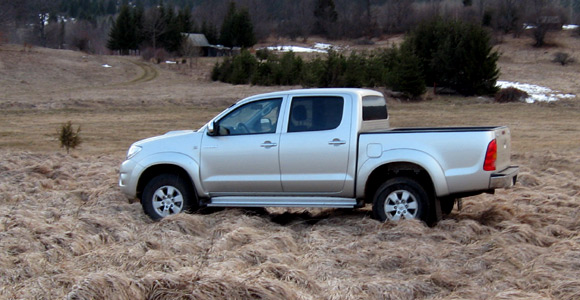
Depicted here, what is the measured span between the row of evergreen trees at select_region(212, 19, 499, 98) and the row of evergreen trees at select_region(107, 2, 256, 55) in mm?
44134

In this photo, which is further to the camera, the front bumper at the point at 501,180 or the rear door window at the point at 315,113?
the rear door window at the point at 315,113

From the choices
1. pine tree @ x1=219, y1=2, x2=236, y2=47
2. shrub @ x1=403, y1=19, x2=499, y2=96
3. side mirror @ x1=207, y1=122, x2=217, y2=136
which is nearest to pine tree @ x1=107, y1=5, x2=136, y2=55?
pine tree @ x1=219, y1=2, x2=236, y2=47

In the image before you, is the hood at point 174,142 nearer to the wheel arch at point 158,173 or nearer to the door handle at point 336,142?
the wheel arch at point 158,173

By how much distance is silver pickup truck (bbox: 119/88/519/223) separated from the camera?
8.12 meters

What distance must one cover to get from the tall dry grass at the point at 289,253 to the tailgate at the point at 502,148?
0.67m

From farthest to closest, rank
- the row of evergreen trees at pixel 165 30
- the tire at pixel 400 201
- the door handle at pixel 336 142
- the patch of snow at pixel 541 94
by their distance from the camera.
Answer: the row of evergreen trees at pixel 165 30
the patch of snow at pixel 541 94
the door handle at pixel 336 142
the tire at pixel 400 201

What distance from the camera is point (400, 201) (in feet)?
27.4

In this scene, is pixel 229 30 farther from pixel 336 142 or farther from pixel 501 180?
pixel 501 180

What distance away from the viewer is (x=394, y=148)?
8289 millimetres

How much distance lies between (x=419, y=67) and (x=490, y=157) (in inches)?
1206

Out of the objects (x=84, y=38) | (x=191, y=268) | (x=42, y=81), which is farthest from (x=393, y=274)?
(x=84, y=38)

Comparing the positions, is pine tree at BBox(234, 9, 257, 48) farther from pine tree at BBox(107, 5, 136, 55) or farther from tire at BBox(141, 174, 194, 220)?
tire at BBox(141, 174, 194, 220)

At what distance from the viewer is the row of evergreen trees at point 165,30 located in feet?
292

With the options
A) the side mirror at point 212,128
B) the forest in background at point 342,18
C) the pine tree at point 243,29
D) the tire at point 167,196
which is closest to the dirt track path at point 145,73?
the pine tree at point 243,29
